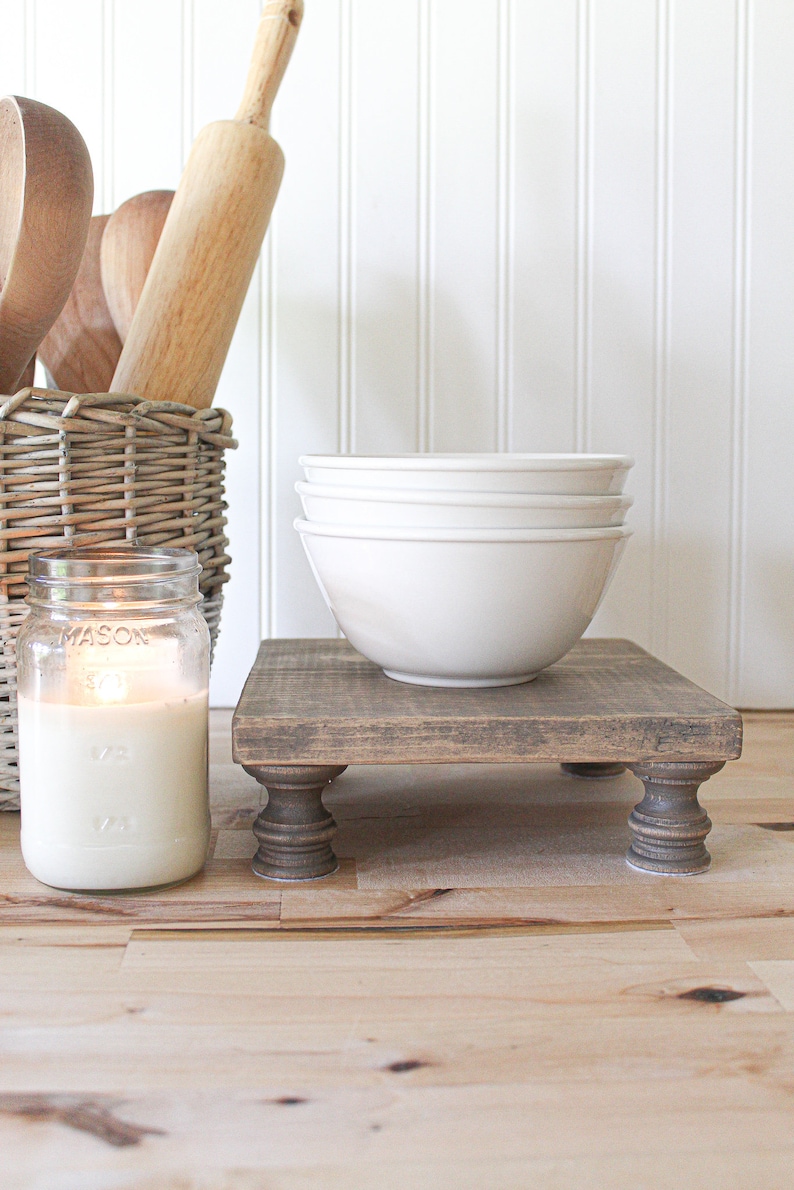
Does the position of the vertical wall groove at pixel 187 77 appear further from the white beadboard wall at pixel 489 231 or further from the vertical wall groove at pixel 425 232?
the vertical wall groove at pixel 425 232

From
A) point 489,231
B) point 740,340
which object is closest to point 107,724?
point 489,231

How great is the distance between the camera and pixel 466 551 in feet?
2.36

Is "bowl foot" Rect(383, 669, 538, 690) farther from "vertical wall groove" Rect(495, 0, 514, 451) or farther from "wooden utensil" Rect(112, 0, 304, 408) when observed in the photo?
"vertical wall groove" Rect(495, 0, 514, 451)

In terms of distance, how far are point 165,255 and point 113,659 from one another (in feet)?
1.09

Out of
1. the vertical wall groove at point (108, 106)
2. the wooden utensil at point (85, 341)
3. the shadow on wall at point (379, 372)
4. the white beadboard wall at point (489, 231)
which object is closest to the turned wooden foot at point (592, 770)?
the white beadboard wall at point (489, 231)

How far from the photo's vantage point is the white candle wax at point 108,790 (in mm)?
648

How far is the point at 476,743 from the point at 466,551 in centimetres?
13

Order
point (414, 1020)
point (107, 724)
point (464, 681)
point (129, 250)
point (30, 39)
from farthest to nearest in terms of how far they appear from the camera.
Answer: point (30, 39)
point (129, 250)
point (464, 681)
point (107, 724)
point (414, 1020)

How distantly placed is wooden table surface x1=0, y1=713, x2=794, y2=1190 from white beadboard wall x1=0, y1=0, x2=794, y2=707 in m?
0.46

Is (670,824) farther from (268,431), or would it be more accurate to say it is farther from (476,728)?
(268,431)

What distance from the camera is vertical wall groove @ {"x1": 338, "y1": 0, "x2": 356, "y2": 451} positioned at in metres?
1.09

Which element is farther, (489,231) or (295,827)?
(489,231)

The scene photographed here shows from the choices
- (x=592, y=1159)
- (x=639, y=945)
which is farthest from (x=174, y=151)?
(x=592, y=1159)

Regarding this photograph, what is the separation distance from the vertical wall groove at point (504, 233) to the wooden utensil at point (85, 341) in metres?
0.40
